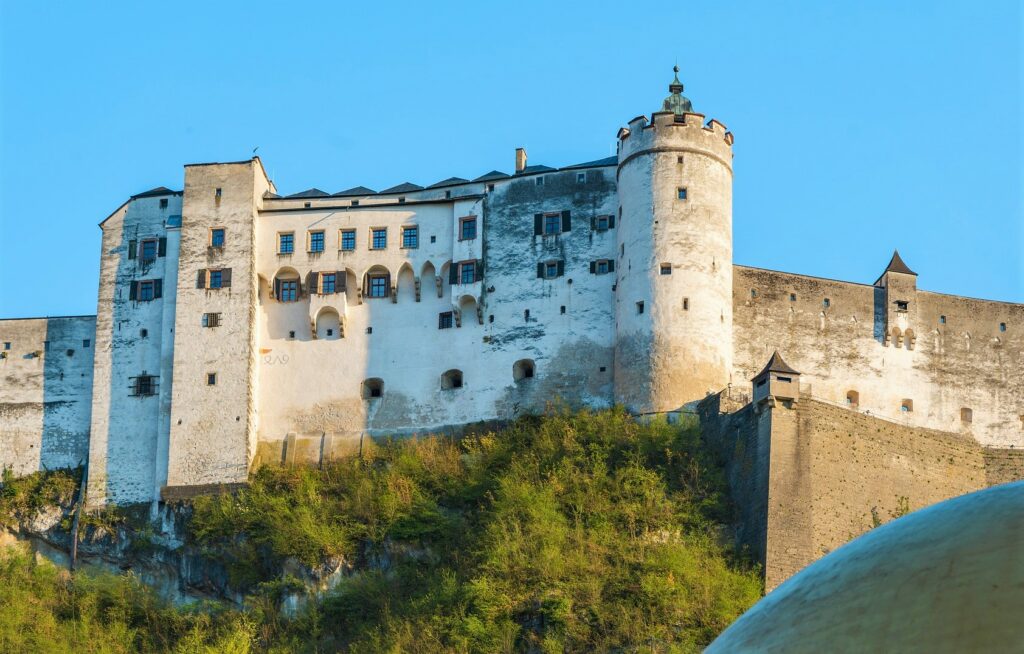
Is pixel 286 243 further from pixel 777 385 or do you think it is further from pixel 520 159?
pixel 777 385

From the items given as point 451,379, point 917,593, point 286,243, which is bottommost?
point 917,593

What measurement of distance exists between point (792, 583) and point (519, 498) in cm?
3329

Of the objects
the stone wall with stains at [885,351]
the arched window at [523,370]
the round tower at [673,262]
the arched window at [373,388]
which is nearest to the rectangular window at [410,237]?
the arched window at [373,388]

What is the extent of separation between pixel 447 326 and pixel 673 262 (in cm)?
612

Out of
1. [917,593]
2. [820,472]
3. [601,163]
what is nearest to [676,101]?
[601,163]

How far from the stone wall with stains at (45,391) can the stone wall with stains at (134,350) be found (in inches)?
29.1

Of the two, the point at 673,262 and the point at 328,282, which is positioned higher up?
the point at 673,262

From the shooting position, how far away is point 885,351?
3988 centimetres

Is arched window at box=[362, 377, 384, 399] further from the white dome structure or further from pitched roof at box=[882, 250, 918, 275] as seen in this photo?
the white dome structure

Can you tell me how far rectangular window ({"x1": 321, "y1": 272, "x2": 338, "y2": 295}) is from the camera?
41.8 meters

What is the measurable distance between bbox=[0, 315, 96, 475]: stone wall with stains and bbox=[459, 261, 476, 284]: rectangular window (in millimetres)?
10277

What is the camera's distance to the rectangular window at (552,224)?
4075cm

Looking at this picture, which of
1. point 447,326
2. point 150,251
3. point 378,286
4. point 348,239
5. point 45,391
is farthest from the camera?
point 150,251

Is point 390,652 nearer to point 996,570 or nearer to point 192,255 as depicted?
point 192,255
